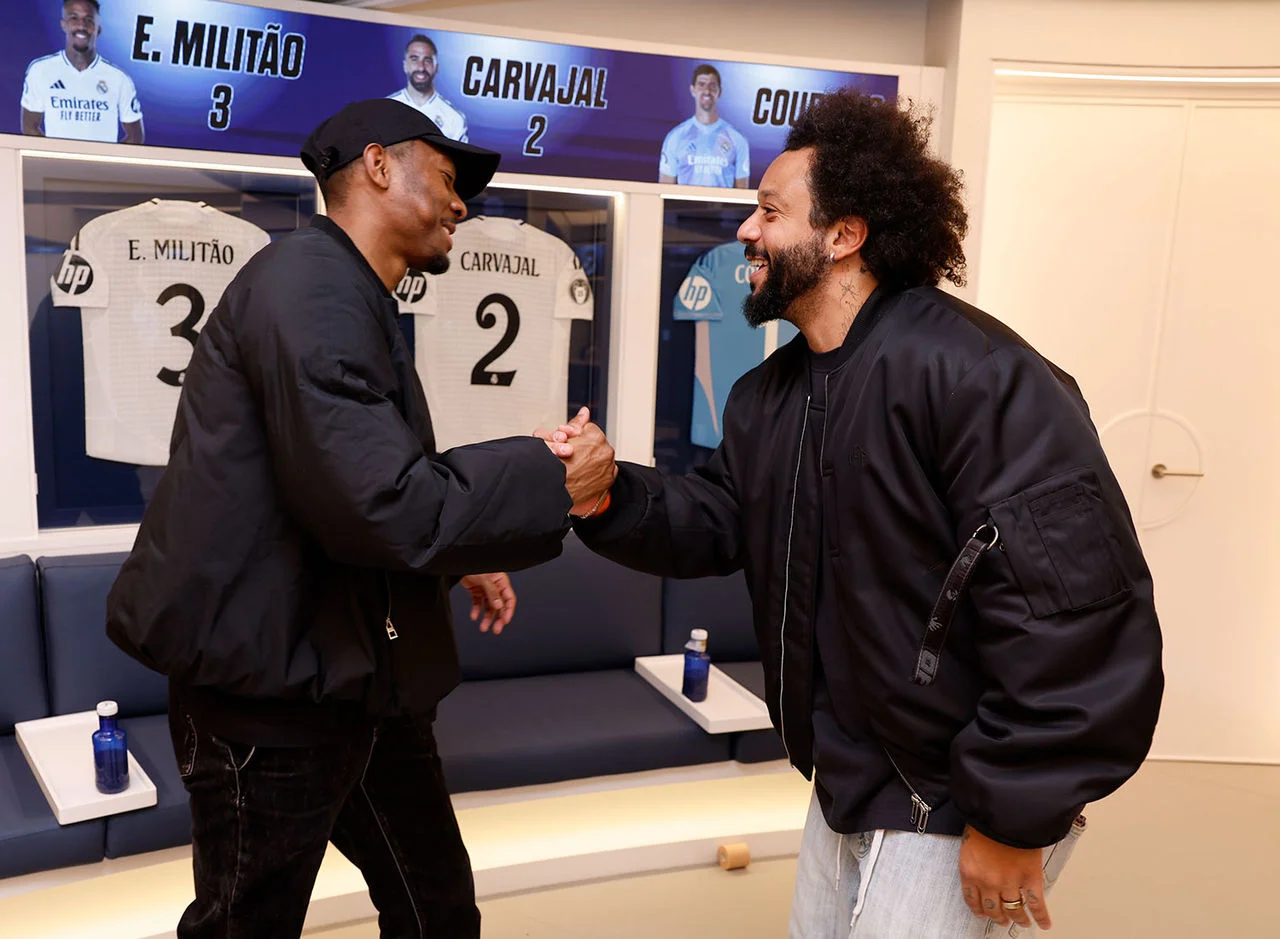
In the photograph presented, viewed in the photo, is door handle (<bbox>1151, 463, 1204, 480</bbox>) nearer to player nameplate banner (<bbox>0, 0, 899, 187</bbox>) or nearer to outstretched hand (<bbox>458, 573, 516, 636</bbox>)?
player nameplate banner (<bbox>0, 0, 899, 187</bbox>)

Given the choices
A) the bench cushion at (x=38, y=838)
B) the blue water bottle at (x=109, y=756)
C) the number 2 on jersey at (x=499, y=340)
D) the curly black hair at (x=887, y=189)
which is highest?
the curly black hair at (x=887, y=189)

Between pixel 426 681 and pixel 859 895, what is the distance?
81 centimetres

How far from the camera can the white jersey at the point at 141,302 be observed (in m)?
3.40

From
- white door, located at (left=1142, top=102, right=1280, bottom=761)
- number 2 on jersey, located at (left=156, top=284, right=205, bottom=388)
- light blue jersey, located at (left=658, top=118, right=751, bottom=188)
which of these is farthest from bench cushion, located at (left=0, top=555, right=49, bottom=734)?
white door, located at (left=1142, top=102, right=1280, bottom=761)

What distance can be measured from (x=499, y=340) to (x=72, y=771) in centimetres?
197

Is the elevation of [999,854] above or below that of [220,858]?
above

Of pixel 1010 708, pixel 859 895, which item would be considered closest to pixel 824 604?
pixel 1010 708

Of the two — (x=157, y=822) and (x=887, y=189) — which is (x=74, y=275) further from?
(x=887, y=189)

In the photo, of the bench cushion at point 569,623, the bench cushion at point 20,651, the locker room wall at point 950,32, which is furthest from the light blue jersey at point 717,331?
the bench cushion at point 20,651

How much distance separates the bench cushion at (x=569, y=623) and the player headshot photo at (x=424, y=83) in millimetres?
1527

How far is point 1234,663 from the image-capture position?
4.48 m

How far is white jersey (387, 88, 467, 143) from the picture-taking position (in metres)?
3.65

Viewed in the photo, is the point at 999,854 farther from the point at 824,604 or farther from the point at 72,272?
the point at 72,272

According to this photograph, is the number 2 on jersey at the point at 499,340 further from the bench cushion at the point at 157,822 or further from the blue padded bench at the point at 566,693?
the bench cushion at the point at 157,822
